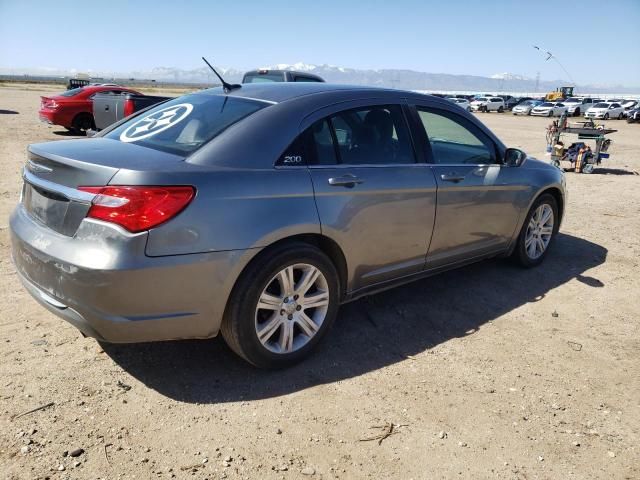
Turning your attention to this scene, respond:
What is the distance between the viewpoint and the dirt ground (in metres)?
2.43

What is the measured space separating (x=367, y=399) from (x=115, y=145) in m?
2.10

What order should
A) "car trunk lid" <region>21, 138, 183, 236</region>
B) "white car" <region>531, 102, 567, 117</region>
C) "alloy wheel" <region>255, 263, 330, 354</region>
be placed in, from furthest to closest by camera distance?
"white car" <region>531, 102, 567, 117</region>, "alloy wheel" <region>255, 263, 330, 354</region>, "car trunk lid" <region>21, 138, 183, 236</region>

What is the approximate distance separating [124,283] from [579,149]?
11963 mm

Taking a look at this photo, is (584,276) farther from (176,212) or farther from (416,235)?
(176,212)

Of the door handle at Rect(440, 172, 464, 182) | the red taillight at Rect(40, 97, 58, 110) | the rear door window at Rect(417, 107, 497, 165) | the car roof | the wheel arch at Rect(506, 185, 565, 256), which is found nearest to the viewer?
the car roof

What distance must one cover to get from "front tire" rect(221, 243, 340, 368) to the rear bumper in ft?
0.37

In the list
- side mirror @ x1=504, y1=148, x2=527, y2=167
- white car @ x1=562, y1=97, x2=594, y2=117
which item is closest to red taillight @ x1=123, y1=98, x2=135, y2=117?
side mirror @ x1=504, y1=148, x2=527, y2=167

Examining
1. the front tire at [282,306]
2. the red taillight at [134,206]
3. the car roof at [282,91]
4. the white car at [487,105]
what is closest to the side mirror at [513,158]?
the car roof at [282,91]

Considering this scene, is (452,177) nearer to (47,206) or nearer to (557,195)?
(557,195)

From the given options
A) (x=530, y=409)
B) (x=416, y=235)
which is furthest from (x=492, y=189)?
(x=530, y=409)

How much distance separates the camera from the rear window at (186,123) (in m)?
3.03

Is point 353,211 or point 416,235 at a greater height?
point 353,211

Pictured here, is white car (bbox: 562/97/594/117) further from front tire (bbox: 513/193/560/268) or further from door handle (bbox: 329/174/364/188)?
door handle (bbox: 329/174/364/188)

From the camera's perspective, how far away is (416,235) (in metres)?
3.75
